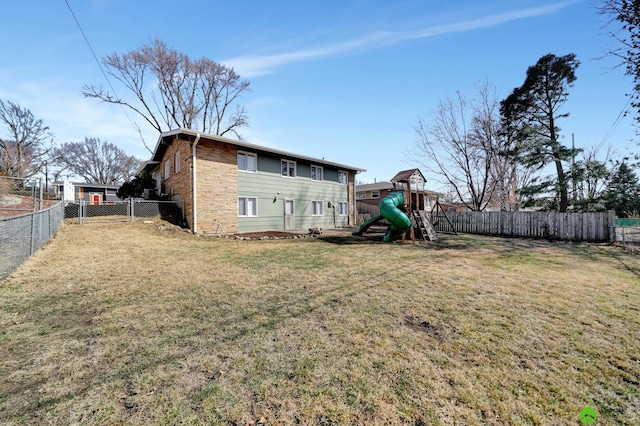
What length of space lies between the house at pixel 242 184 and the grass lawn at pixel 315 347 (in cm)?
741

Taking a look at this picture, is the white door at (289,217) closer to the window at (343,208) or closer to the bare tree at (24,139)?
the window at (343,208)

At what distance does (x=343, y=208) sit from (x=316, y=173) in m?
4.06

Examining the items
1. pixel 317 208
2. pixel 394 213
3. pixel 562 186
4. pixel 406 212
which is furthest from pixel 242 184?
pixel 562 186

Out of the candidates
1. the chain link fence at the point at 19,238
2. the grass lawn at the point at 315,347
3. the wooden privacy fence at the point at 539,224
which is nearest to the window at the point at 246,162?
the chain link fence at the point at 19,238

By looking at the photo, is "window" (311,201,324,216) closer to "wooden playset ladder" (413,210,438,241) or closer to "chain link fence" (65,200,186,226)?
"wooden playset ladder" (413,210,438,241)

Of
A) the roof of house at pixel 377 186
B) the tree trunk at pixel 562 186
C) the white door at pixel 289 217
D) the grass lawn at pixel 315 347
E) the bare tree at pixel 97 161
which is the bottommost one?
the grass lawn at pixel 315 347

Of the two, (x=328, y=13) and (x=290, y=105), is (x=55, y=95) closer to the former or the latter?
(x=290, y=105)

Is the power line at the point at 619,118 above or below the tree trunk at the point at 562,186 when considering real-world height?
above

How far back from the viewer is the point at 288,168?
17391mm

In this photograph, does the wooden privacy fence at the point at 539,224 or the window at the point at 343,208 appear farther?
the window at the point at 343,208

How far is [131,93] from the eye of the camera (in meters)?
22.9

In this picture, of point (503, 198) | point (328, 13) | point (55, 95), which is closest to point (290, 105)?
point (328, 13)

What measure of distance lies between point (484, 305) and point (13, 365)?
19.0 ft

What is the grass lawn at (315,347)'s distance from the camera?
6.54 feet
